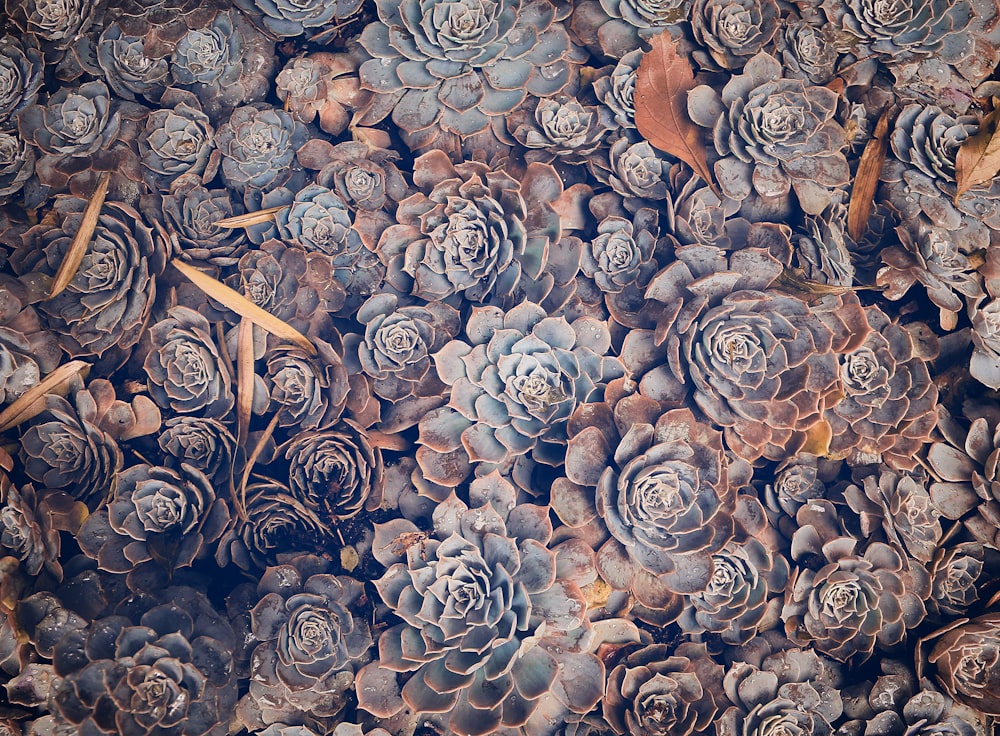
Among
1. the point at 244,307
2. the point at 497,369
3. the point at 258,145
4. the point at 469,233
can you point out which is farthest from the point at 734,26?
the point at 244,307

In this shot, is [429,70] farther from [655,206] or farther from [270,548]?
[270,548]

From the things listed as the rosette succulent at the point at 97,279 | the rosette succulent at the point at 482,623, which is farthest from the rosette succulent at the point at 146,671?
the rosette succulent at the point at 97,279

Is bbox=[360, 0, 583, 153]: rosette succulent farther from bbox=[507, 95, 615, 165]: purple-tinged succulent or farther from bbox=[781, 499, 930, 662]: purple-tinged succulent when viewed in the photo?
bbox=[781, 499, 930, 662]: purple-tinged succulent

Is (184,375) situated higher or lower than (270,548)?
higher

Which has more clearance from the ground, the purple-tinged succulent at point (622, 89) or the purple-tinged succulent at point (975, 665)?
the purple-tinged succulent at point (622, 89)

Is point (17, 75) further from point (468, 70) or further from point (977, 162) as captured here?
point (977, 162)

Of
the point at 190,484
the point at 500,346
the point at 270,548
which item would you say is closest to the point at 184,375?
the point at 190,484

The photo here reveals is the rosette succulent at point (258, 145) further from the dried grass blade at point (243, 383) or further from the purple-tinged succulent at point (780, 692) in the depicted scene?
the purple-tinged succulent at point (780, 692)
